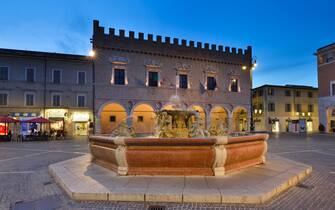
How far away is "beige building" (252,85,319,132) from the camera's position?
40.9 m

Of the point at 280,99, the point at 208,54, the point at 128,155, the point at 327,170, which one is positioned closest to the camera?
the point at 128,155

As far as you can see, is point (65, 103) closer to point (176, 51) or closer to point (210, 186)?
point (176, 51)

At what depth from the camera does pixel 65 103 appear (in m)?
27.5

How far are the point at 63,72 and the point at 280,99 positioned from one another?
124 ft

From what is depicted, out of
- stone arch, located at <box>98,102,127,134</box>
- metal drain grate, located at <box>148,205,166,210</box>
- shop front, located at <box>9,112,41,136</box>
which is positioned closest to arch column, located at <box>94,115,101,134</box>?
stone arch, located at <box>98,102,127,134</box>

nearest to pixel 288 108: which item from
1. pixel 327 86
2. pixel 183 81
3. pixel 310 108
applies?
pixel 310 108

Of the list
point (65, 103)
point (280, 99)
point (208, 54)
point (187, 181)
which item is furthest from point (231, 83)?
point (187, 181)

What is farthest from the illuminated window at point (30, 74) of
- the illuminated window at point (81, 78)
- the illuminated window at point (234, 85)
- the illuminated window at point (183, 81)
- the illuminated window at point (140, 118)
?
the illuminated window at point (234, 85)

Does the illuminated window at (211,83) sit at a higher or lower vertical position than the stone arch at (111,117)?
higher

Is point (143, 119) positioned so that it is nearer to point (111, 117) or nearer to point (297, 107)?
point (111, 117)

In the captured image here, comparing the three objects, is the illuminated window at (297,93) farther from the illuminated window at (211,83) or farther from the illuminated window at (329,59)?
the illuminated window at (211,83)

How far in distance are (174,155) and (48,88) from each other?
86.1ft

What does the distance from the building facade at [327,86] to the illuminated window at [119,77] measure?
3130cm

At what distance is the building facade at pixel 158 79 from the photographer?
2544 cm
